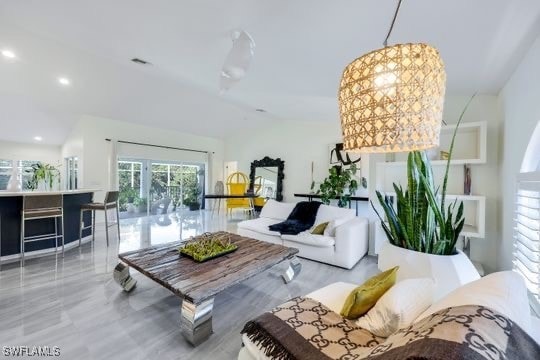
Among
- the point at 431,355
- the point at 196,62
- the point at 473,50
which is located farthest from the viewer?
the point at 196,62

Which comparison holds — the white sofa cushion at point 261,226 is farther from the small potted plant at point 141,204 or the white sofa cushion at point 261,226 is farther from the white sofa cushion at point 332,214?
the small potted plant at point 141,204

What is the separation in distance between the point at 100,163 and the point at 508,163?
734 centimetres

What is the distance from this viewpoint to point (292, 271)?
9.45ft

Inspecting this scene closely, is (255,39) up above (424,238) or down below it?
above

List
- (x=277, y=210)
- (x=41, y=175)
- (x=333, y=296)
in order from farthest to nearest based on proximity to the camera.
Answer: (x=41, y=175)
(x=277, y=210)
(x=333, y=296)

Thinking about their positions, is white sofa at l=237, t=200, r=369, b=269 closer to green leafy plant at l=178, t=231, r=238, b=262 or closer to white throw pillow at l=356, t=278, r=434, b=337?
green leafy plant at l=178, t=231, r=238, b=262

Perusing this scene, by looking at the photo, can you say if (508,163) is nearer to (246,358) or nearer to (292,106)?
(246,358)

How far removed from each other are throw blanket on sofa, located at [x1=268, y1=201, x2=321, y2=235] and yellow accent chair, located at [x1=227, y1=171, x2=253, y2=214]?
3.03 meters

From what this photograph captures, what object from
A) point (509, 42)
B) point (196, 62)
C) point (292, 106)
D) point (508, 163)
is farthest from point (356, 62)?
point (292, 106)

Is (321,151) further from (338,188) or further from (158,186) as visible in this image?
(158,186)

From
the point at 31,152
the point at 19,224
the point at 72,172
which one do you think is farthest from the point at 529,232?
the point at 31,152

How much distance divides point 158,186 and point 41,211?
3.86 m

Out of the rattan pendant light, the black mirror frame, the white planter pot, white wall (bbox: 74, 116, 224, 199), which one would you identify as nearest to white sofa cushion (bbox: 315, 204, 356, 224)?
the white planter pot

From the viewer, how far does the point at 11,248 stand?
341cm
